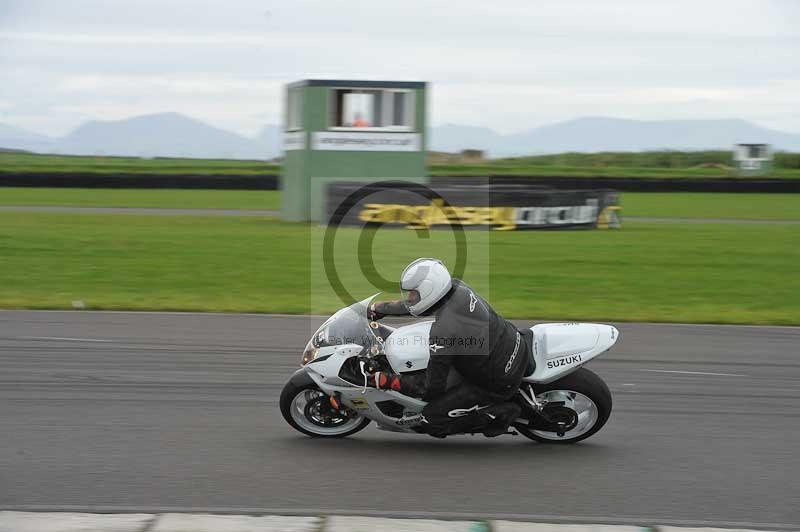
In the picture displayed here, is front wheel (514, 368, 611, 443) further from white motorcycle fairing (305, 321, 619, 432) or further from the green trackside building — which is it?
the green trackside building

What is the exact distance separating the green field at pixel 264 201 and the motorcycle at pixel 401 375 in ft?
85.9

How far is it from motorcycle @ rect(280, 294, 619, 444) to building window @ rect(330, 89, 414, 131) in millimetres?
18956

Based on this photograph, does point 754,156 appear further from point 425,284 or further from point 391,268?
point 425,284

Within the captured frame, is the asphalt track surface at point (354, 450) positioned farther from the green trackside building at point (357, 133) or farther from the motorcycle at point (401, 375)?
the green trackside building at point (357, 133)

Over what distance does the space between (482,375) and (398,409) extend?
2.06ft

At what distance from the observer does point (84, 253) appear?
18672 mm

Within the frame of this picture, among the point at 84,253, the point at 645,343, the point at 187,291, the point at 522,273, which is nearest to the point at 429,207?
the point at 522,273

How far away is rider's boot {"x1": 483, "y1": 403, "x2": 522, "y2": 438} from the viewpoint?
6.45 m

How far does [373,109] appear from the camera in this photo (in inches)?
998

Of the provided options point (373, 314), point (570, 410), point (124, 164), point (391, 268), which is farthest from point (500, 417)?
point (124, 164)

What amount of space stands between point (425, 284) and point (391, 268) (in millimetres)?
10696

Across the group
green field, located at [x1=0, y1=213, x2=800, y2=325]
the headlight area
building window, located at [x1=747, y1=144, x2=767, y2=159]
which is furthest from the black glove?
building window, located at [x1=747, y1=144, x2=767, y2=159]

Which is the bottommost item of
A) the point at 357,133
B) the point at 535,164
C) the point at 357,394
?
the point at 357,394

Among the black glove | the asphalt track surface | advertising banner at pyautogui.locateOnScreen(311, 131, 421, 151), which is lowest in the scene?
the asphalt track surface
